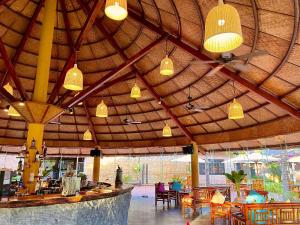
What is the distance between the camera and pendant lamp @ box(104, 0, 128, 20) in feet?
12.3

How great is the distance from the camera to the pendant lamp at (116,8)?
12.3 ft

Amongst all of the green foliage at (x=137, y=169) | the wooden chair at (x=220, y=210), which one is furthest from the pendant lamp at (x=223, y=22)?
the green foliage at (x=137, y=169)

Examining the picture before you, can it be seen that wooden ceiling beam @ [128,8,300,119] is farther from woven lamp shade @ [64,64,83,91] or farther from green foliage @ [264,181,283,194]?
green foliage @ [264,181,283,194]

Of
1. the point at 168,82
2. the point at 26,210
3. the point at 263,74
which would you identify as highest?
the point at 168,82

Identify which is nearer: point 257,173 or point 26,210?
point 26,210

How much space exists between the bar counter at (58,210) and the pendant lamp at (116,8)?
2947mm

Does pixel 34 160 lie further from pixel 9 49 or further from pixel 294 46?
pixel 294 46

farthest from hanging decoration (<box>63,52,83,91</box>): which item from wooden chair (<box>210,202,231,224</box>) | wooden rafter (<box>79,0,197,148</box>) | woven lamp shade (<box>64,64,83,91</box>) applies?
wooden chair (<box>210,202,231,224</box>)

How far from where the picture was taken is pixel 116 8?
12.7 ft

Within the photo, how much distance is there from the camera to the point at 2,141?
1444cm

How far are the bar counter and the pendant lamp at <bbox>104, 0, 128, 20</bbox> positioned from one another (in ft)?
9.67

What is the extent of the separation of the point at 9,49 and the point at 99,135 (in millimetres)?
7268

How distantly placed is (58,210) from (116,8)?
3.22 meters

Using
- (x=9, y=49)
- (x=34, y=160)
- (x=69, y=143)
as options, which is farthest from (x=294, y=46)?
(x=69, y=143)
